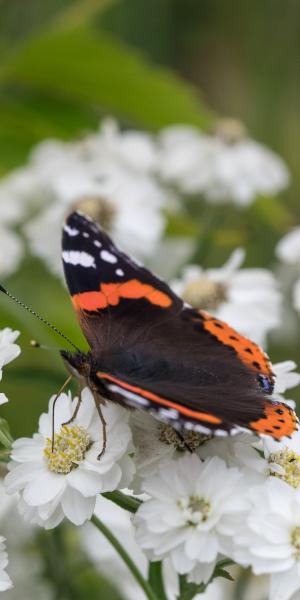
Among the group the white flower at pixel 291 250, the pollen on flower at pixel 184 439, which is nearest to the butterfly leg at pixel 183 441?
the pollen on flower at pixel 184 439

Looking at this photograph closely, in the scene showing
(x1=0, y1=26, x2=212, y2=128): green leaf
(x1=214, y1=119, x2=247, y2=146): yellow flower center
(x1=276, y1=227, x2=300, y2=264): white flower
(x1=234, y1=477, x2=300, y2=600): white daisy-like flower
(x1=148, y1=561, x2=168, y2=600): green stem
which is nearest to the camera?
(x1=234, y1=477, x2=300, y2=600): white daisy-like flower

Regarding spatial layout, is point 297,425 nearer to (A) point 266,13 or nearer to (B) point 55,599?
(B) point 55,599

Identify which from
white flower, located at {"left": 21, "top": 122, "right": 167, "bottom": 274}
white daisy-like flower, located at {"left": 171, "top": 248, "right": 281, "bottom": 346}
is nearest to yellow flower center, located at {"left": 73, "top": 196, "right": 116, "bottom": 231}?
white flower, located at {"left": 21, "top": 122, "right": 167, "bottom": 274}

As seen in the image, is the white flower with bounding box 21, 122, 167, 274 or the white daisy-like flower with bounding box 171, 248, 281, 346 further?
the white flower with bounding box 21, 122, 167, 274

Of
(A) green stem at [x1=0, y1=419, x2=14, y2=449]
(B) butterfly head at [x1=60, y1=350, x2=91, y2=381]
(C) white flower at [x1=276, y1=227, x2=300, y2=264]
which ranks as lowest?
(A) green stem at [x1=0, y1=419, x2=14, y2=449]

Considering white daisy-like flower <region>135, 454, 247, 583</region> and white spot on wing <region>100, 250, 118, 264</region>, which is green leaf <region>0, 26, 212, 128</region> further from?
white daisy-like flower <region>135, 454, 247, 583</region>

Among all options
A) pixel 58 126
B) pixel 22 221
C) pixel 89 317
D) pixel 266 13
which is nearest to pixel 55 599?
pixel 89 317
